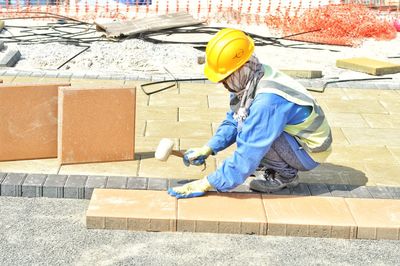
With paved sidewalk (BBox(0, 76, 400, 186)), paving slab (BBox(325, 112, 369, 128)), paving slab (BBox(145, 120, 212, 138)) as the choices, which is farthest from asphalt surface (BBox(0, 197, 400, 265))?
paving slab (BBox(325, 112, 369, 128))

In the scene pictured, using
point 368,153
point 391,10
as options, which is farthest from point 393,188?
point 391,10

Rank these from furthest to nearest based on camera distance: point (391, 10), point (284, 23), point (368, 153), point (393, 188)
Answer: point (391, 10), point (284, 23), point (368, 153), point (393, 188)

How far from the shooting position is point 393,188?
5.40 metres

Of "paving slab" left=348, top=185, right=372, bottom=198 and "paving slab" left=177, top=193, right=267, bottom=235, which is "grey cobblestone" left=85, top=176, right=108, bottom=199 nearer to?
"paving slab" left=177, top=193, right=267, bottom=235

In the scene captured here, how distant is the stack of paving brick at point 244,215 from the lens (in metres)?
4.73

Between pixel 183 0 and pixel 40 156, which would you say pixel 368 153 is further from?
pixel 183 0

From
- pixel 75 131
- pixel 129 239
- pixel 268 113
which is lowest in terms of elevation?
pixel 129 239

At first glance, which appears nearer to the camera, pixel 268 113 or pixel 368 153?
pixel 268 113

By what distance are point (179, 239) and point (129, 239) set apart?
1.05ft

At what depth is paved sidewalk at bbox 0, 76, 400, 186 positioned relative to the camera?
18.5 ft

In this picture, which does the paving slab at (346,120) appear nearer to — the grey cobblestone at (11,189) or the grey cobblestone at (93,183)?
the grey cobblestone at (93,183)

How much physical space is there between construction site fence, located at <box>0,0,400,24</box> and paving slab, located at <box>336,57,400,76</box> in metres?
3.94

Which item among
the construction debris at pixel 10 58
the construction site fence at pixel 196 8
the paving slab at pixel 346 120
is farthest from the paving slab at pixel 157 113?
the construction site fence at pixel 196 8

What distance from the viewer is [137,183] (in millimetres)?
5305
